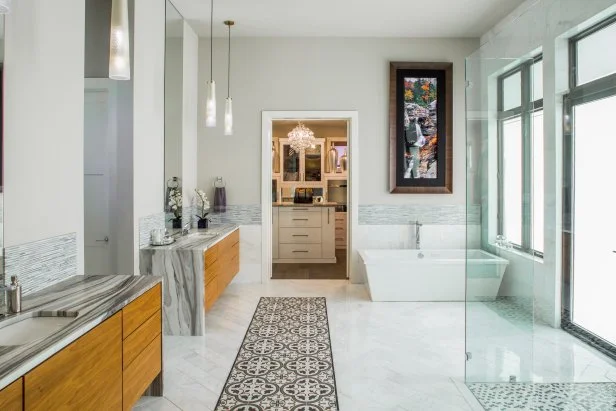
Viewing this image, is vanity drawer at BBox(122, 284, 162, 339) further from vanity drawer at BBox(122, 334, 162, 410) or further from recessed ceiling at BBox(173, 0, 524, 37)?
recessed ceiling at BBox(173, 0, 524, 37)

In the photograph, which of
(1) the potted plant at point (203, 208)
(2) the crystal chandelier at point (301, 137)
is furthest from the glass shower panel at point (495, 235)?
(2) the crystal chandelier at point (301, 137)

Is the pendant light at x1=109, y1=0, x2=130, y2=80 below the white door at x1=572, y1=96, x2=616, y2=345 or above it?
above

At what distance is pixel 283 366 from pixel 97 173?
2.07 m

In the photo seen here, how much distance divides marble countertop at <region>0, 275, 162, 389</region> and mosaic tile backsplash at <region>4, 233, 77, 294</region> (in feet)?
0.16

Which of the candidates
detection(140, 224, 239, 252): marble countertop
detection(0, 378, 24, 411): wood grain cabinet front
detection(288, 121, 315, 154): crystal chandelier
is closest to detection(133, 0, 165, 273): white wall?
detection(140, 224, 239, 252): marble countertop

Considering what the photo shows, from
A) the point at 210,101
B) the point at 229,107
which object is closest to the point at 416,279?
the point at 229,107

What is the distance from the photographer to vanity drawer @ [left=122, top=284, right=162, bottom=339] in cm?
197

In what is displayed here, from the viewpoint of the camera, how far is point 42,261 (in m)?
2.17

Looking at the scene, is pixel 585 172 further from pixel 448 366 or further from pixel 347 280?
pixel 347 280

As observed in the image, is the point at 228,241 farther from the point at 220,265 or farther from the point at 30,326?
the point at 30,326

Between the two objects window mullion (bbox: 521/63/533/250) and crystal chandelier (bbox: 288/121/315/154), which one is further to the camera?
crystal chandelier (bbox: 288/121/315/154)

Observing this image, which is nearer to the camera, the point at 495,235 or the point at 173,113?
the point at 495,235

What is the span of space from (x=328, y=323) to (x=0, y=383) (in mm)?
2930

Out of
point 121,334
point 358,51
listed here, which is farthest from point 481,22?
point 121,334
